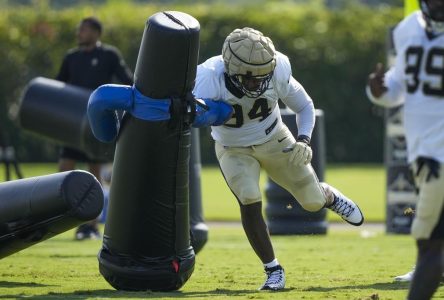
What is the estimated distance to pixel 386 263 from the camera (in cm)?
853

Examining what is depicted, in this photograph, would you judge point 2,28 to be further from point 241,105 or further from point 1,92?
point 241,105

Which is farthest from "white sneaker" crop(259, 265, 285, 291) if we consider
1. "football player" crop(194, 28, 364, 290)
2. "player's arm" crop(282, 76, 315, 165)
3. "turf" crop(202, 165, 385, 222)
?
"turf" crop(202, 165, 385, 222)

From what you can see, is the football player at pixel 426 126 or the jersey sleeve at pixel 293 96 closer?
the football player at pixel 426 126

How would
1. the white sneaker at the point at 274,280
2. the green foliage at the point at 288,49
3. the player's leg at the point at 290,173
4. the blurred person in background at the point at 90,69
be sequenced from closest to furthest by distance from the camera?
the white sneaker at the point at 274,280 → the player's leg at the point at 290,173 → the blurred person in background at the point at 90,69 → the green foliage at the point at 288,49

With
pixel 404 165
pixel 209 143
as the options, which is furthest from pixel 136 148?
pixel 209 143

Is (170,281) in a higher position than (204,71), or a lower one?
lower

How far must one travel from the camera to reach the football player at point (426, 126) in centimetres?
523

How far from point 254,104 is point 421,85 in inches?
68.5

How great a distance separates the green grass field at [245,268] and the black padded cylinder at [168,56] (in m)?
1.19

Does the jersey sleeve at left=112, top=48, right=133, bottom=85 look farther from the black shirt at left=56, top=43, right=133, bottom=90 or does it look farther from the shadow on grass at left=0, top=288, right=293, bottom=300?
the shadow on grass at left=0, top=288, right=293, bottom=300

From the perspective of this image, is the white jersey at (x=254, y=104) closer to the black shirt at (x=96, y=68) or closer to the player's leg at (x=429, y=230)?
the player's leg at (x=429, y=230)

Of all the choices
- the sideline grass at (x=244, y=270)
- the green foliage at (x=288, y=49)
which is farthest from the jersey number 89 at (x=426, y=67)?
the green foliage at (x=288, y=49)

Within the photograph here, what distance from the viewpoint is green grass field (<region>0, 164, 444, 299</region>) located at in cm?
651

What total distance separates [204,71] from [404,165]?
5.59 m
